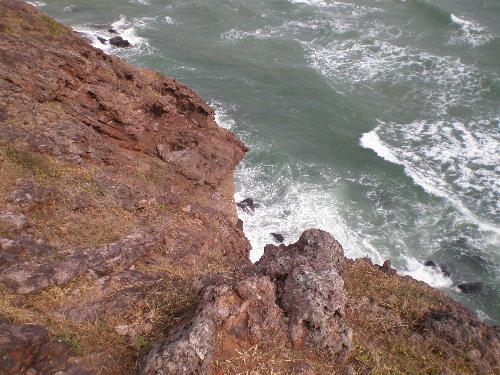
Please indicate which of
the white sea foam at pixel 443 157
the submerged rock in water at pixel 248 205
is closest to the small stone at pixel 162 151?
the submerged rock in water at pixel 248 205

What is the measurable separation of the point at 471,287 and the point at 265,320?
1639cm

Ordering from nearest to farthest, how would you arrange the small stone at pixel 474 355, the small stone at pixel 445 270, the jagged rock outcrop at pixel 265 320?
the jagged rock outcrop at pixel 265 320 → the small stone at pixel 474 355 → the small stone at pixel 445 270

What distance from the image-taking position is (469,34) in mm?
41938

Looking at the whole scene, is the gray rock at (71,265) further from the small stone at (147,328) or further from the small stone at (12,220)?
the small stone at (147,328)

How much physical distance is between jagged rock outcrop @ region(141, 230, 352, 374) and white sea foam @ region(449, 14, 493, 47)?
128 feet

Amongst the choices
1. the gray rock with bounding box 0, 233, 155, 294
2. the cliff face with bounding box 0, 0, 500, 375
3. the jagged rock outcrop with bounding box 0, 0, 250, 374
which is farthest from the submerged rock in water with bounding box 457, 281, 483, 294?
the gray rock with bounding box 0, 233, 155, 294

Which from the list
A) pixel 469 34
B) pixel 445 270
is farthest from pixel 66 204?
pixel 469 34

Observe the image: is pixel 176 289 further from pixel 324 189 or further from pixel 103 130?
pixel 324 189

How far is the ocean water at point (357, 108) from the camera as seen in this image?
24.1 m

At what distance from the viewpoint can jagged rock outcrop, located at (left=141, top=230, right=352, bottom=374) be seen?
7.67m

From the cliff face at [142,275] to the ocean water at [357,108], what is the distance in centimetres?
795

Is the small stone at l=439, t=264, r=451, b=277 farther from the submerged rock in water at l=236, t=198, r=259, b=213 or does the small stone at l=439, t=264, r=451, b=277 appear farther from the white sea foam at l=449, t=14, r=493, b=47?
the white sea foam at l=449, t=14, r=493, b=47

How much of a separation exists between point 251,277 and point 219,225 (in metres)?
8.42

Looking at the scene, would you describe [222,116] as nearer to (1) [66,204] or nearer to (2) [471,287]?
(2) [471,287]
